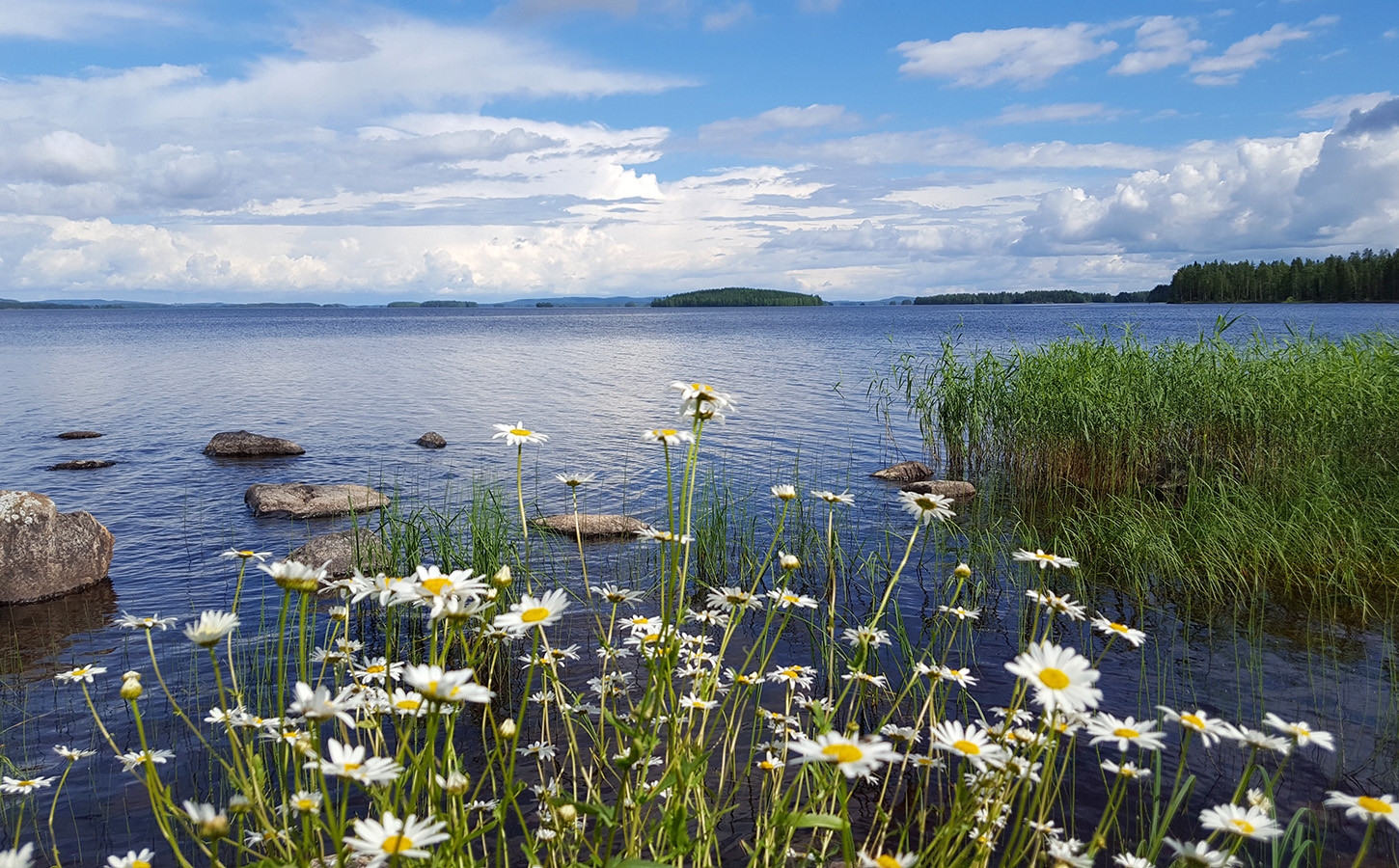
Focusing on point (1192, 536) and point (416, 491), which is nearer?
point (1192, 536)

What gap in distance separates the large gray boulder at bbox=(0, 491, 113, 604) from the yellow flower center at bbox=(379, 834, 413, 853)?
10856 mm

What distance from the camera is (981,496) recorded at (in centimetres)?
1351

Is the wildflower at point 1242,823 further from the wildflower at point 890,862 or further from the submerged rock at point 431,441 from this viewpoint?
the submerged rock at point 431,441

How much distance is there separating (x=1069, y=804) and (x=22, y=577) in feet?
37.7

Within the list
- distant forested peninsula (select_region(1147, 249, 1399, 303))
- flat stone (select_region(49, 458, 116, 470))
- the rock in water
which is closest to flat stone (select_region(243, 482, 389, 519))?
the rock in water

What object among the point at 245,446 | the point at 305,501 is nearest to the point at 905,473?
the point at 305,501

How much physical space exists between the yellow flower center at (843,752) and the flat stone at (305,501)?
1265cm

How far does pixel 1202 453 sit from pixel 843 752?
12.3 metres

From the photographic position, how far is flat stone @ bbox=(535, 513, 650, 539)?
1169 centimetres

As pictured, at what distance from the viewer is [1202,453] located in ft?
39.4

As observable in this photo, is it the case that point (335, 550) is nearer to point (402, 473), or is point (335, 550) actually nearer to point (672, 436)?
point (402, 473)

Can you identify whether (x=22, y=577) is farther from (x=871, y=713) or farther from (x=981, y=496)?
(x=981, y=496)

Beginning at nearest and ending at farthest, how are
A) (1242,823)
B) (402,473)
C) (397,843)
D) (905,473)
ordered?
1. (397,843)
2. (1242,823)
3. (905,473)
4. (402,473)

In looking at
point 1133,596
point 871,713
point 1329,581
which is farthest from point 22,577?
point 1329,581
